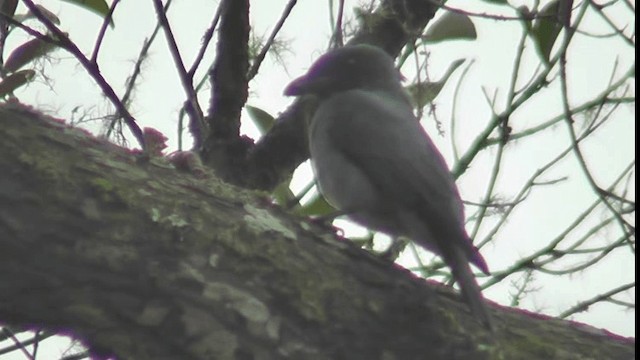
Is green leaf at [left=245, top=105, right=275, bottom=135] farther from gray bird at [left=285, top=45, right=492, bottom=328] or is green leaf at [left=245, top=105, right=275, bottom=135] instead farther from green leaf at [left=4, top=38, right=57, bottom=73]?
green leaf at [left=4, top=38, right=57, bottom=73]

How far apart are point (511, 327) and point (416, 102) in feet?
5.82

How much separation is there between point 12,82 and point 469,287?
5.66 feet

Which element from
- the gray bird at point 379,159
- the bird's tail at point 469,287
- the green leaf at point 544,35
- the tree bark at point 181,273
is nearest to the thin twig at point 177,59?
the gray bird at point 379,159

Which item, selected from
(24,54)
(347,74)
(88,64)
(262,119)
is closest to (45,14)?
(24,54)

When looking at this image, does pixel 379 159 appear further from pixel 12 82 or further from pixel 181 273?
pixel 181 273

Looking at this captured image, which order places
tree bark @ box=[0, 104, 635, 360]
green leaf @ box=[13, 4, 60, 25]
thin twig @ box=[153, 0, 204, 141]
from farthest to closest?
green leaf @ box=[13, 4, 60, 25] → thin twig @ box=[153, 0, 204, 141] → tree bark @ box=[0, 104, 635, 360]

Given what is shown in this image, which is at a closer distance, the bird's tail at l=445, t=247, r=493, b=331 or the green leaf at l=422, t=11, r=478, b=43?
the bird's tail at l=445, t=247, r=493, b=331

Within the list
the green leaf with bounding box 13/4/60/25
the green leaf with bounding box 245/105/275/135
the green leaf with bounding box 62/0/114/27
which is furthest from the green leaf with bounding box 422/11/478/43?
the green leaf with bounding box 13/4/60/25

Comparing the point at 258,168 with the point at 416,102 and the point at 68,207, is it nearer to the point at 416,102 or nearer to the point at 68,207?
the point at 416,102

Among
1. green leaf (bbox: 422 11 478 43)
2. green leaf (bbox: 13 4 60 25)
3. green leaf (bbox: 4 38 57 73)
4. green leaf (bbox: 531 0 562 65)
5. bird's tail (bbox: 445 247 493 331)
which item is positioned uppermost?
green leaf (bbox: 422 11 478 43)

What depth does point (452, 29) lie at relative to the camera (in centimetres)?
408

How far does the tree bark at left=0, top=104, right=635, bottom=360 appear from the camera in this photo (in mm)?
2006

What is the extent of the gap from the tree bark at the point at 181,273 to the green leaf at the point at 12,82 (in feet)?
3.82

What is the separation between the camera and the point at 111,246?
2.08 m
